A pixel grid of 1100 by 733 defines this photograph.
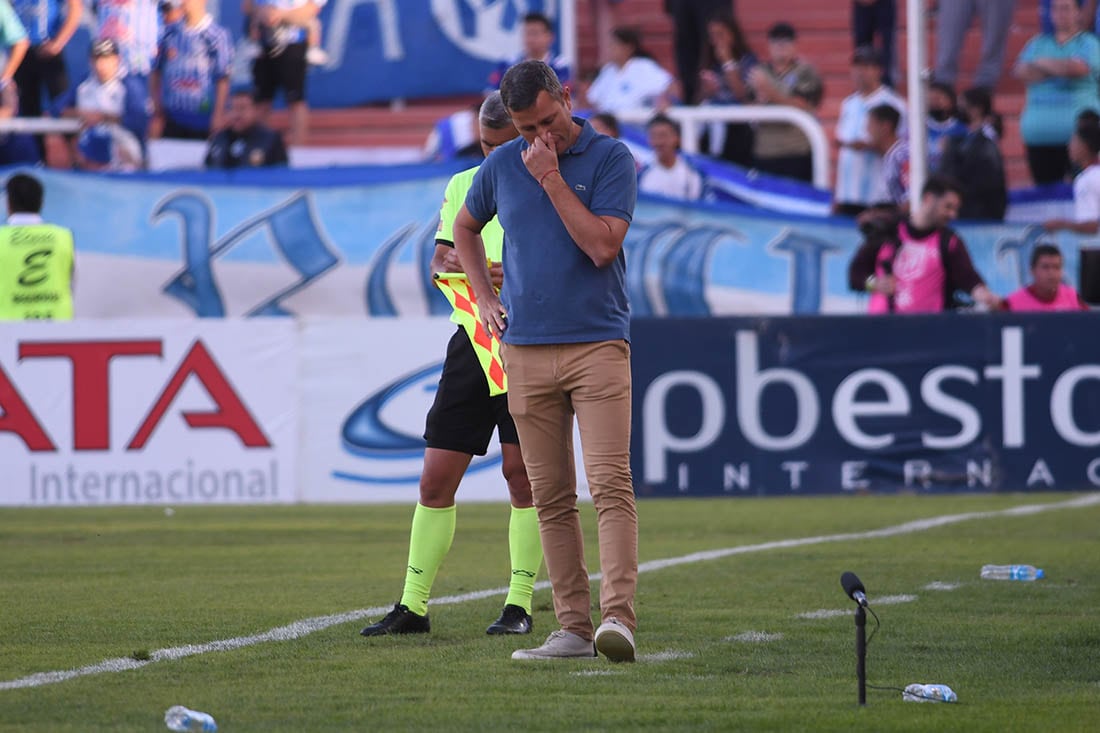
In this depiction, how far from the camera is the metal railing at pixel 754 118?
1686 cm

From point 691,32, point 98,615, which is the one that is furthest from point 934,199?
point 98,615

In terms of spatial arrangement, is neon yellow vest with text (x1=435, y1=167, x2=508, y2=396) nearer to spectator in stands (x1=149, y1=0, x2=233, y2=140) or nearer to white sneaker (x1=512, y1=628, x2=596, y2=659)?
white sneaker (x1=512, y1=628, x2=596, y2=659)

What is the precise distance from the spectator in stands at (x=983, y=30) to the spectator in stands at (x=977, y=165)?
1.46 meters

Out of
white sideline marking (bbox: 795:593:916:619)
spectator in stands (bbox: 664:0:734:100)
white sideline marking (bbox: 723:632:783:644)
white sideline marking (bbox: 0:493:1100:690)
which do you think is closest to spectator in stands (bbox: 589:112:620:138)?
spectator in stands (bbox: 664:0:734:100)

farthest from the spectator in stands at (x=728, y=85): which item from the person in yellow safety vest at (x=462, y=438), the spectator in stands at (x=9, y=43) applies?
the person in yellow safety vest at (x=462, y=438)

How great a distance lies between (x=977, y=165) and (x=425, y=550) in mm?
9743

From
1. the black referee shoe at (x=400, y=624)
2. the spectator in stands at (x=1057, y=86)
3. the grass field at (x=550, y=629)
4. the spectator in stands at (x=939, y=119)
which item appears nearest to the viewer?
the grass field at (x=550, y=629)

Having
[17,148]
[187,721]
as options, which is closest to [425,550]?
[187,721]

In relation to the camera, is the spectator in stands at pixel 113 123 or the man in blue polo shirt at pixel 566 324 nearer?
the man in blue polo shirt at pixel 566 324

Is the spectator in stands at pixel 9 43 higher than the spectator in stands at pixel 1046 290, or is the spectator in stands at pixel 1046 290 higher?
the spectator in stands at pixel 9 43

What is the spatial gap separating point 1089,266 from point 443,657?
8966 mm

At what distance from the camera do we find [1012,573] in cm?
930

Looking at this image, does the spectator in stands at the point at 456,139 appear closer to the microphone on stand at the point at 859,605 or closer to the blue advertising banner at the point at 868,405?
the blue advertising banner at the point at 868,405

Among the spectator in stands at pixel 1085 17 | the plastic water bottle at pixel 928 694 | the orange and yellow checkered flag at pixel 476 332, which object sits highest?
the spectator in stands at pixel 1085 17
